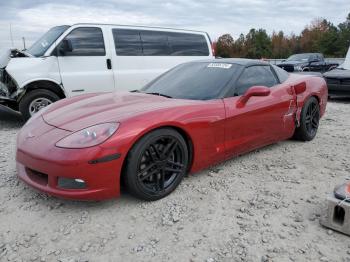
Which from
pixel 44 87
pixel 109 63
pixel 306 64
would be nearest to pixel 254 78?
pixel 109 63

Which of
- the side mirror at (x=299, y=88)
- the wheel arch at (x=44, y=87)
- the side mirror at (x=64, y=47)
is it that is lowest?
the wheel arch at (x=44, y=87)

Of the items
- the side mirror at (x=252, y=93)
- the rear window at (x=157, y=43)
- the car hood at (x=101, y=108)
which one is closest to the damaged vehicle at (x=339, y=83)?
the rear window at (x=157, y=43)

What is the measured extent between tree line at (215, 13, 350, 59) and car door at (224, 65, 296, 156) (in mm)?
47483

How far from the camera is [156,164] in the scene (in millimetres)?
2947

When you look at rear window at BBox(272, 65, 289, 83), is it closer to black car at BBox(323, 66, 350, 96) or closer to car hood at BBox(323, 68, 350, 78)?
black car at BBox(323, 66, 350, 96)

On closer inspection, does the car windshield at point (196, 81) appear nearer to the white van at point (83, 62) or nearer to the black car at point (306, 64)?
the white van at point (83, 62)

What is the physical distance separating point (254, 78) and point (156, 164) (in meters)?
1.75

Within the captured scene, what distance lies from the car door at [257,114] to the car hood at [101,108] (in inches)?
22.7

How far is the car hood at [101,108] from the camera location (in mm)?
2891

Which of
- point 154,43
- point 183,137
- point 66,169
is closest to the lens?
point 66,169

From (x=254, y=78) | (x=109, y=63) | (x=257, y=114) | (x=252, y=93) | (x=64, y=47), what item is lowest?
(x=257, y=114)

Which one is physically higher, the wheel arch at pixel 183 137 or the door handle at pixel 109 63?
the door handle at pixel 109 63

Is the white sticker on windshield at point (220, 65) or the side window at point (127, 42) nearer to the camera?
the white sticker on windshield at point (220, 65)

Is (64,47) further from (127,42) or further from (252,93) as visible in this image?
(252,93)
